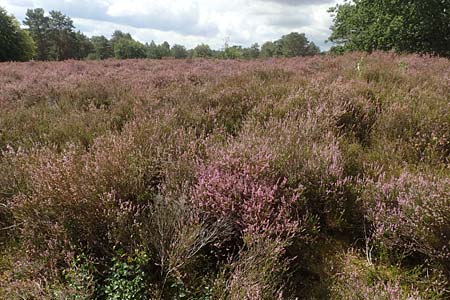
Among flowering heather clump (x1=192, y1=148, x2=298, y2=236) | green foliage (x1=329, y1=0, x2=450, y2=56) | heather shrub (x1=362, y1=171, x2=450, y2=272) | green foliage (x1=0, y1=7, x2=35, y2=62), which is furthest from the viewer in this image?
green foliage (x1=0, y1=7, x2=35, y2=62)

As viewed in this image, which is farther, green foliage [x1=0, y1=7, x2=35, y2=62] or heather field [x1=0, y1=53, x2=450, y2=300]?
green foliage [x1=0, y1=7, x2=35, y2=62]

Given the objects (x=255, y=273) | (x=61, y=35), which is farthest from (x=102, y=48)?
(x=255, y=273)

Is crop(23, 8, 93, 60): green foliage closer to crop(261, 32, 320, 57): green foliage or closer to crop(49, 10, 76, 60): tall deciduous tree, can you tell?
crop(49, 10, 76, 60): tall deciduous tree

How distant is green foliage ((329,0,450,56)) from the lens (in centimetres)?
1576

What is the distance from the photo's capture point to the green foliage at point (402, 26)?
15758mm

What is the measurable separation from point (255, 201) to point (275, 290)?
2.13ft

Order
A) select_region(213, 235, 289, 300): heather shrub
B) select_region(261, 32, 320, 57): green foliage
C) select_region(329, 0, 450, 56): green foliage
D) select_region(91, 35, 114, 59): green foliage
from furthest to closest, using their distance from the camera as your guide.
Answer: select_region(261, 32, 320, 57): green foliage → select_region(91, 35, 114, 59): green foliage → select_region(329, 0, 450, 56): green foliage → select_region(213, 235, 289, 300): heather shrub

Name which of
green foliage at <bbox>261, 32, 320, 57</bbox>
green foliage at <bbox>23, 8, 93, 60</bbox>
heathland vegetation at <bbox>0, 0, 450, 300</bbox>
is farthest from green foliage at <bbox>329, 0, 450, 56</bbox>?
green foliage at <bbox>261, 32, 320, 57</bbox>

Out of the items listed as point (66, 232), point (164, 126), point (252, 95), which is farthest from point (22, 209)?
point (252, 95)

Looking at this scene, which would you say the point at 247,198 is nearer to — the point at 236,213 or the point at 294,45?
the point at 236,213

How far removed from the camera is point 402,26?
16141 millimetres

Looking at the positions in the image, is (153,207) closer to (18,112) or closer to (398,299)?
(398,299)

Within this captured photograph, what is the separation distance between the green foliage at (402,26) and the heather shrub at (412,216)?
15730 millimetres

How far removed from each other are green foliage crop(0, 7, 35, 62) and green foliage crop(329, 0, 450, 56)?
30115 mm
